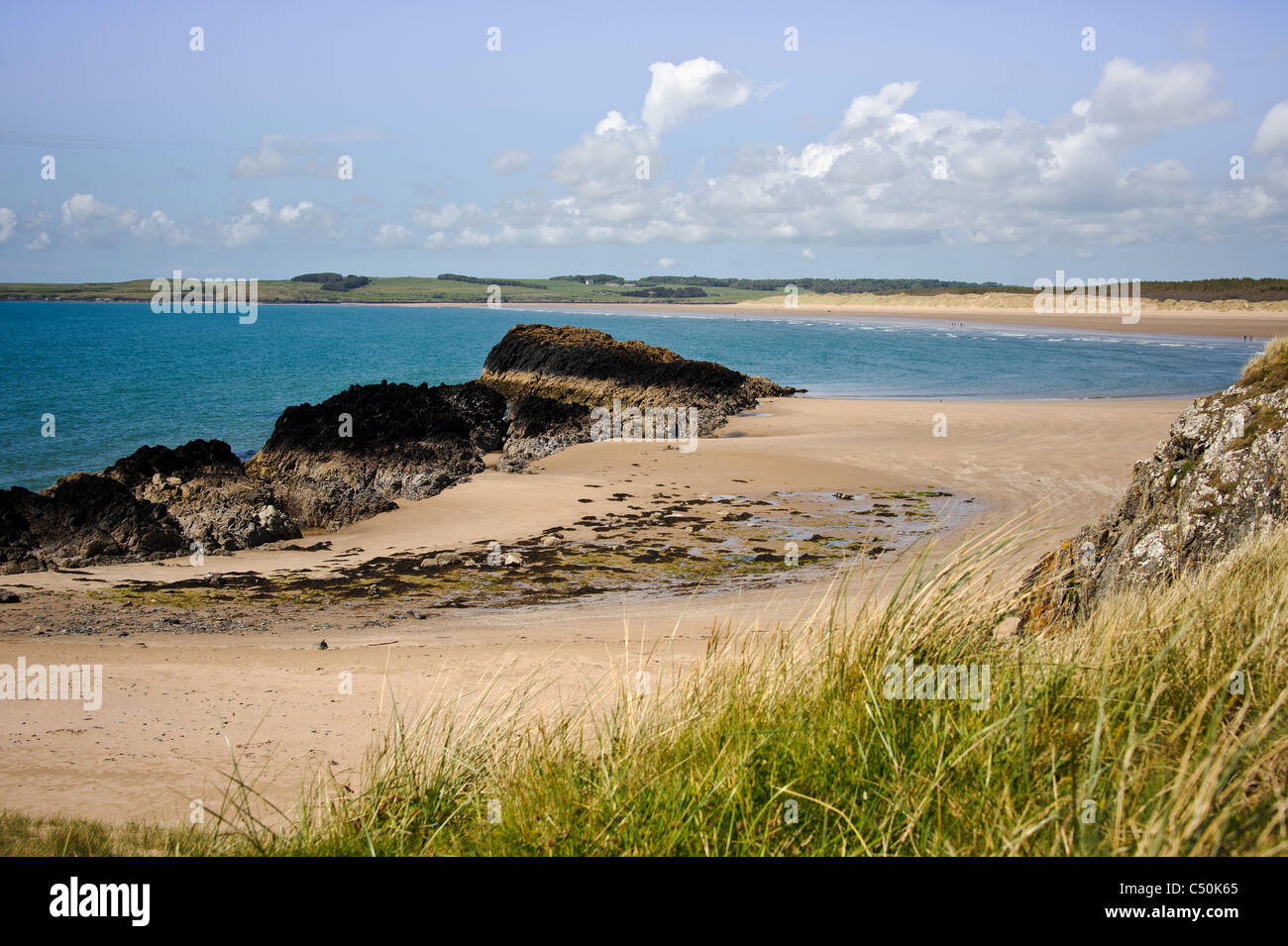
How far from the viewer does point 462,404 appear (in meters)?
25.3

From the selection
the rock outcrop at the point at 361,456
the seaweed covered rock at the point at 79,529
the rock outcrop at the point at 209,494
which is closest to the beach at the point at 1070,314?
the rock outcrop at the point at 361,456

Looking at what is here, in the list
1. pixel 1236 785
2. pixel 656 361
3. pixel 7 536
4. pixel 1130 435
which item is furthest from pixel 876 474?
pixel 1236 785

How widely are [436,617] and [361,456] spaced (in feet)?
27.6

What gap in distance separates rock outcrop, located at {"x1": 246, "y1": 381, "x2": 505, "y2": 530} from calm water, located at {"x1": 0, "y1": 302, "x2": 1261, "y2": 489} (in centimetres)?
781

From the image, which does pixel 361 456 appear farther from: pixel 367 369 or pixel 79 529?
pixel 367 369

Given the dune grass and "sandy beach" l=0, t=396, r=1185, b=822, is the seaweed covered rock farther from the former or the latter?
the dune grass

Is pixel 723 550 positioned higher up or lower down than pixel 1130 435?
lower down

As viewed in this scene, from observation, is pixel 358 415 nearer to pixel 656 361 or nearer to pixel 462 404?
pixel 462 404

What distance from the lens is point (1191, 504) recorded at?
6.55 metres

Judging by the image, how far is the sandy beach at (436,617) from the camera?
6832 mm

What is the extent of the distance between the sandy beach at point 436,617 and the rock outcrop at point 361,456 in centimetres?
76

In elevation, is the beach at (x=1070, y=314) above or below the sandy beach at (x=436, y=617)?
above

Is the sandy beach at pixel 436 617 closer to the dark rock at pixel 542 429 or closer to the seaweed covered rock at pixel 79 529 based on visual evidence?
the seaweed covered rock at pixel 79 529
